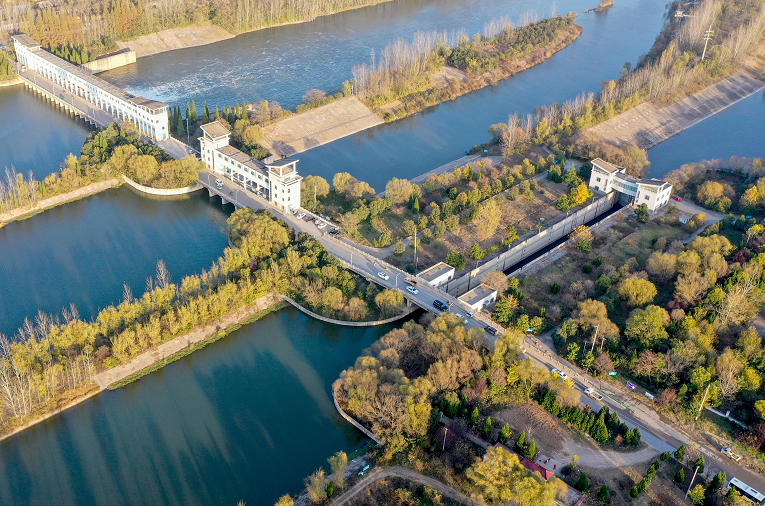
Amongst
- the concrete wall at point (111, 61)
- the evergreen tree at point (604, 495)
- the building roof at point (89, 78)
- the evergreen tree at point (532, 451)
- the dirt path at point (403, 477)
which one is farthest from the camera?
the concrete wall at point (111, 61)

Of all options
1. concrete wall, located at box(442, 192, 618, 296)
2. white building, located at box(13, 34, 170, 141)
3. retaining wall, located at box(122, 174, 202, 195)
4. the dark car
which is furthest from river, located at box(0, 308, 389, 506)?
white building, located at box(13, 34, 170, 141)

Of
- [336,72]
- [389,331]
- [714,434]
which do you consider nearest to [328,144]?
[336,72]

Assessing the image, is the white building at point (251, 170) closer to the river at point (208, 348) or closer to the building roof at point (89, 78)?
the river at point (208, 348)

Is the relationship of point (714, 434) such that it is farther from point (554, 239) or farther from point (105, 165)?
point (105, 165)

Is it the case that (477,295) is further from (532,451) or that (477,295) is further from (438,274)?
(532,451)

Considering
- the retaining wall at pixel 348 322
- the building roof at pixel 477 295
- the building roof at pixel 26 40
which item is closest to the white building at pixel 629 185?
the building roof at pixel 477 295

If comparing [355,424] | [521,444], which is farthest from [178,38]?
[521,444]
